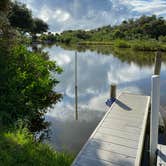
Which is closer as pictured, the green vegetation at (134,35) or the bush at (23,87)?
the bush at (23,87)

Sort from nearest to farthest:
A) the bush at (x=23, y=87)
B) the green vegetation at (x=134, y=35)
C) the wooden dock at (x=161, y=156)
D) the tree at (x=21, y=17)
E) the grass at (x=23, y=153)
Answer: the grass at (x=23, y=153), the wooden dock at (x=161, y=156), the bush at (x=23, y=87), the tree at (x=21, y=17), the green vegetation at (x=134, y=35)

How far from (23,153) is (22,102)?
2.47 meters

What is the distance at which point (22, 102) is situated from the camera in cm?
647

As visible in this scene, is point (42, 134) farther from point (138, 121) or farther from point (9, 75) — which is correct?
point (138, 121)

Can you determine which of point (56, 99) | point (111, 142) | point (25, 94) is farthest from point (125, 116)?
point (56, 99)

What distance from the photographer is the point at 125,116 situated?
642cm

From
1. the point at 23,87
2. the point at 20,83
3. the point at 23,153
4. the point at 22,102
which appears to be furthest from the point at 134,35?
the point at 23,153

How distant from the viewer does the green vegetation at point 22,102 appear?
164 inches

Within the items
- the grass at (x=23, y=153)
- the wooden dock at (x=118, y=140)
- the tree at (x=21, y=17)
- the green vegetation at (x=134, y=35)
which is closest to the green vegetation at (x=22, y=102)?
the grass at (x=23, y=153)

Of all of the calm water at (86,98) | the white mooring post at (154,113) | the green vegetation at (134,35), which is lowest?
the calm water at (86,98)

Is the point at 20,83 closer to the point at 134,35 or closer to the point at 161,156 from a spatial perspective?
the point at 161,156

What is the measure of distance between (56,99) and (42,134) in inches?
131

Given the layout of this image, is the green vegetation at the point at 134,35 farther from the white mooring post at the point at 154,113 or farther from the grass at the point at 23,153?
the grass at the point at 23,153

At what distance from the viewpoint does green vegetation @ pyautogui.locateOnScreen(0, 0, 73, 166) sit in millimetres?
4172
